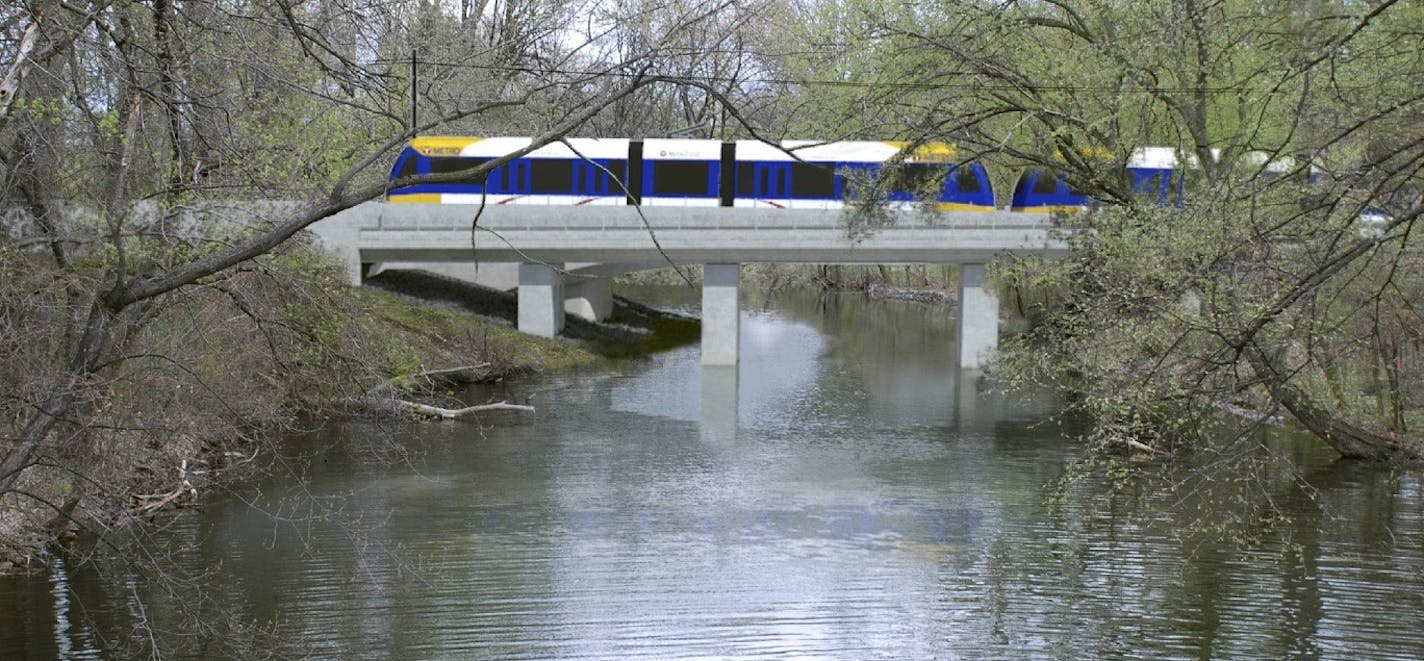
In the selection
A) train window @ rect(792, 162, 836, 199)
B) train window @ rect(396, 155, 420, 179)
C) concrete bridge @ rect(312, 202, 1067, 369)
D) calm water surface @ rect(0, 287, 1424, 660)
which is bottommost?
calm water surface @ rect(0, 287, 1424, 660)

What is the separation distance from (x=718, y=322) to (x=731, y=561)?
1836 centimetres

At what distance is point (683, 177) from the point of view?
1371 inches

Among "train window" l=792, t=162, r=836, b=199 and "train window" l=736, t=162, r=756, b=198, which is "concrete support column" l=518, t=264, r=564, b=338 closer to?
"train window" l=736, t=162, r=756, b=198

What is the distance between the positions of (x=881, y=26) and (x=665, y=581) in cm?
852

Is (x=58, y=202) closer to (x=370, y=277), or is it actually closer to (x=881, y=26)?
(x=881, y=26)

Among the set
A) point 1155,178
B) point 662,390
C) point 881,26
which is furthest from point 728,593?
point 662,390

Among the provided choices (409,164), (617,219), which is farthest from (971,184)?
(409,164)

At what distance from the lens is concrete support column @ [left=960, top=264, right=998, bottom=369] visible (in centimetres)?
3381

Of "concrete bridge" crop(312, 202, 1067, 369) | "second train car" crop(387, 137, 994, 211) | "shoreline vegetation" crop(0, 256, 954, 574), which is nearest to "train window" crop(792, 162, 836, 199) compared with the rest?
"second train car" crop(387, 137, 994, 211)

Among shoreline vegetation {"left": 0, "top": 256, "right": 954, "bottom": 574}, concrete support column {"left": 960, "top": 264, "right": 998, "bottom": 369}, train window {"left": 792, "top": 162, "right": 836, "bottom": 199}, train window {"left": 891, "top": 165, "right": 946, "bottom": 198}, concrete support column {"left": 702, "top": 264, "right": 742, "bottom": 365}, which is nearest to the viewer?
shoreline vegetation {"left": 0, "top": 256, "right": 954, "bottom": 574}

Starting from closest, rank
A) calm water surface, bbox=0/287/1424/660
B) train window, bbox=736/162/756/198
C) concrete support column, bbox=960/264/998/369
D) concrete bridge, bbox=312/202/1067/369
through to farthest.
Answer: calm water surface, bbox=0/287/1424/660 → concrete bridge, bbox=312/202/1067/369 → concrete support column, bbox=960/264/998/369 → train window, bbox=736/162/756/198

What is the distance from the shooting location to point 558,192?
114 feet

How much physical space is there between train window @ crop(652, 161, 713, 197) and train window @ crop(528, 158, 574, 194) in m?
2.21

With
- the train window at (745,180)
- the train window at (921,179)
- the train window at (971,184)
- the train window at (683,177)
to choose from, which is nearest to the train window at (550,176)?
the train window at (683,177)
